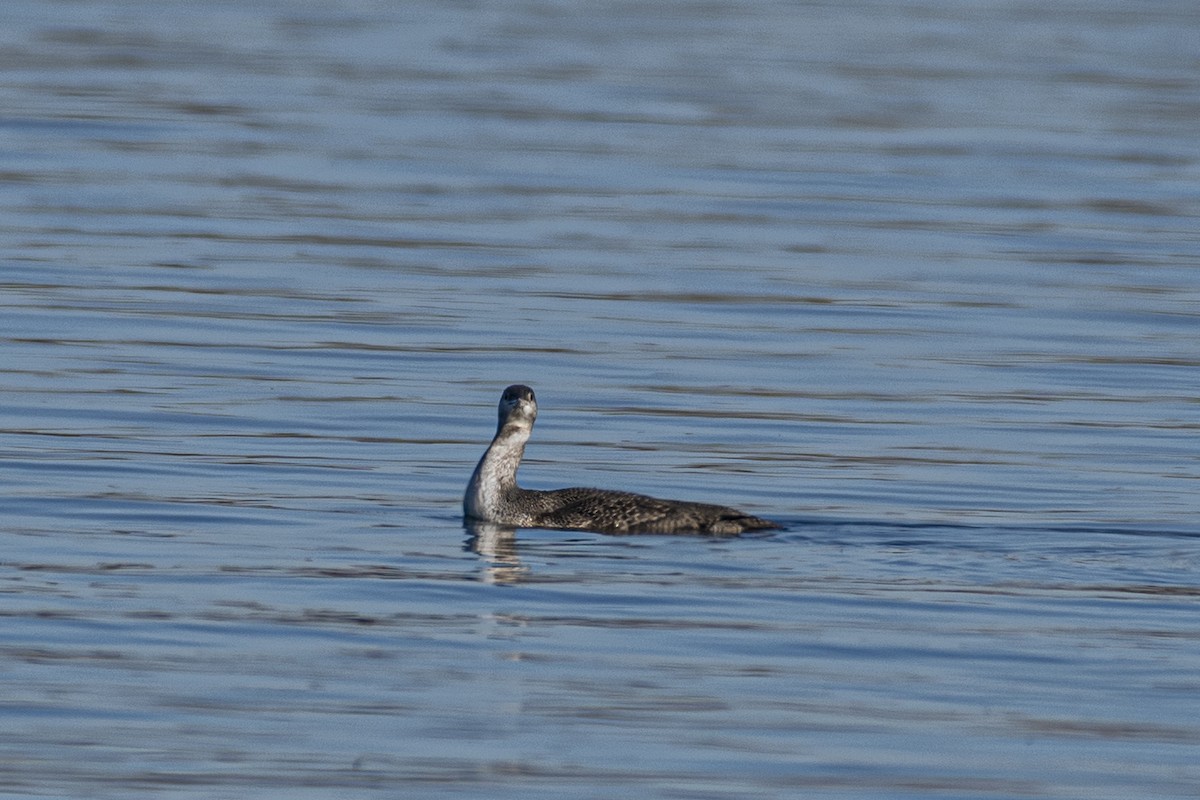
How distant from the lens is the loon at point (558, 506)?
1353 cm

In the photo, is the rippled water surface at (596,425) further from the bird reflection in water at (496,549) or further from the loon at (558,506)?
the loon at (558,506)

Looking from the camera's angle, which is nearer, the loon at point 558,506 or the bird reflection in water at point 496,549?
the bird reflection in water at point 496,549

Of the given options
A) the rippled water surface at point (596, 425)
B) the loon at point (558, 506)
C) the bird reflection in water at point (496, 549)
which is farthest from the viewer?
the loon at point (558, 506)

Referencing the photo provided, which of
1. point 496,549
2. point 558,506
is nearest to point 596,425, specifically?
point 558,506

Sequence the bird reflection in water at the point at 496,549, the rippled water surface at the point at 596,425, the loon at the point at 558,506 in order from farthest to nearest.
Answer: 1. the loon at the point at 558,506
2. the bird reflection in water at the point at 496,549
3. the rippled water surface at the point at 596,425

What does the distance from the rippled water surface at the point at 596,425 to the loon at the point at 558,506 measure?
15 cm

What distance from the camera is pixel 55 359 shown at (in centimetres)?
1875

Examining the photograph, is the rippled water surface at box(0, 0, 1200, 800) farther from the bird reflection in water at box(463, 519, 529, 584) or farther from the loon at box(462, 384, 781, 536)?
the loon at box(462, 384, 781, 536)

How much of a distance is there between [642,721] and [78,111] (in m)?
24.1

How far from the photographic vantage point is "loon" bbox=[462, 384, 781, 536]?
44.4 ft

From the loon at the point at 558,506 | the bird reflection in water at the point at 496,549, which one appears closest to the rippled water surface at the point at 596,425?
the bird reflection in water at the point at 496,549

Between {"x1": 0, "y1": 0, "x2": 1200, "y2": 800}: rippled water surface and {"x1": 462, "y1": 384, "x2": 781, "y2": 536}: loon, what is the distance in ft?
0.50

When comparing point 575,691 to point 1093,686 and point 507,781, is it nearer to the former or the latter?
point 507,781

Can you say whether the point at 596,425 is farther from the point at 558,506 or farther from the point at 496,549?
the point at 496,549
